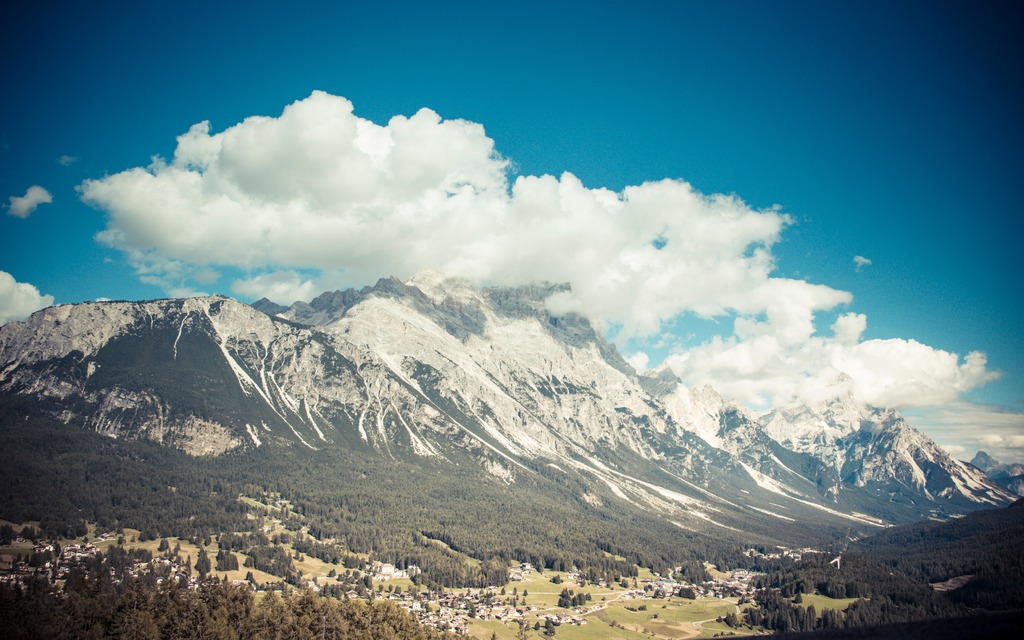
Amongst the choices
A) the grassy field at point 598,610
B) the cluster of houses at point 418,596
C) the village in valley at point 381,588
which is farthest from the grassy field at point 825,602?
the cluster of houses at point 418,596

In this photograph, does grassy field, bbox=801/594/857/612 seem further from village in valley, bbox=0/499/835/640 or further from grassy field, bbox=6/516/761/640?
village in valley, bbox=0/499/835/640

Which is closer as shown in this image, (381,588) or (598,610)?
(598,610)

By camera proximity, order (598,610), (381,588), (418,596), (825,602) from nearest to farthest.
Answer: (418,596) → (598,610) → (381,588) → (825,602)

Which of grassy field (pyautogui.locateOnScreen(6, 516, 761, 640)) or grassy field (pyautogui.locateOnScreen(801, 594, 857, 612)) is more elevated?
grassy field (pyautogui.locateOnScreen(801, 594, 857, 612))

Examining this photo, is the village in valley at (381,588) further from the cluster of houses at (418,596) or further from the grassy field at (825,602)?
the grassy field at (825,602)

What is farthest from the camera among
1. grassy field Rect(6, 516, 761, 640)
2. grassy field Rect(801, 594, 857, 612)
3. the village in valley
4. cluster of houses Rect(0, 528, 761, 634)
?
grassy field Rect(801, 594, 857, 612)

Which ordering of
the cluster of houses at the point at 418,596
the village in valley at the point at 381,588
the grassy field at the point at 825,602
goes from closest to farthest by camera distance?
1. the cluster of houses at the point at 418,596
2. the village in valley at the point at 381,588
3. the grassy field at the point at 825,602

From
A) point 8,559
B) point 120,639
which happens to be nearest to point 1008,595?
point 120,639

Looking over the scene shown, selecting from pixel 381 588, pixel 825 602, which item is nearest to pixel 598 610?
pixel 381 588

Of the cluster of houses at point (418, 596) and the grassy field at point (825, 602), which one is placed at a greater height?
the grassy field at point (825, 602)

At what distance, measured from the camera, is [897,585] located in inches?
7771

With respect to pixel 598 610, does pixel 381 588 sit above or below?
below

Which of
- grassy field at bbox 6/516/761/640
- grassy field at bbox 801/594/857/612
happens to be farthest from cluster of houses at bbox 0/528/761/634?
grassy field at bbox 801/594/857/612

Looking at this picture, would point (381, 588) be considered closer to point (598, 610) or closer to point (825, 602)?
point (598, 610)
